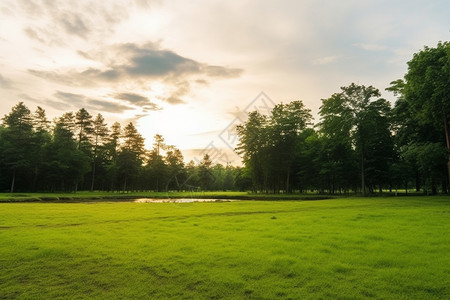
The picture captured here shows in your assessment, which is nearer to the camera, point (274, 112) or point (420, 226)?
point (420, 226)

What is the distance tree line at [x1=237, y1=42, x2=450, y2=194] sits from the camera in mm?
33969

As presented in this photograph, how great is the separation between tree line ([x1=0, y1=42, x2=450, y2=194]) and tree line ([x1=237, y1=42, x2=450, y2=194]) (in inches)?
6.4

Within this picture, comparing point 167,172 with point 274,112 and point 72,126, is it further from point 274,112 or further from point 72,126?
point 274,112

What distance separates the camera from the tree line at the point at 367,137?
33969 mm

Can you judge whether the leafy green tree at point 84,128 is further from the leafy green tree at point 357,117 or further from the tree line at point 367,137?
the leafy green tree at point 357,117

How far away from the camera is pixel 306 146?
229ft

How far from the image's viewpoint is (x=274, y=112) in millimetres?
70688

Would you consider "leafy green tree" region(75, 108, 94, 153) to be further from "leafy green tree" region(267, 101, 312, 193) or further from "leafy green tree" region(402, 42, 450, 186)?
"leafy green tree" region(402, 42, 450, 186)

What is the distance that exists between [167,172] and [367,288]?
311ft

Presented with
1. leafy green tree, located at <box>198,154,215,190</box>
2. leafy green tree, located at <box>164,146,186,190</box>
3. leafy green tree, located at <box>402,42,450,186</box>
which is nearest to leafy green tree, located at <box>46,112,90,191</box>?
leafy green tree, located at <box>164,146,186,190</box>

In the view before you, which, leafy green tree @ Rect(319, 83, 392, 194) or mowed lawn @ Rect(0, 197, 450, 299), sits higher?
leafy green tree @ Rect(319, 83, 392, 194)

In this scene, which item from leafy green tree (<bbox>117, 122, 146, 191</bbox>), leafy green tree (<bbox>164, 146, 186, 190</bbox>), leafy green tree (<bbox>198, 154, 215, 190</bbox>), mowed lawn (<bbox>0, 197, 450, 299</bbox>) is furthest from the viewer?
leafy green tree (<bbox>198, 154, 215, 190</bbox>)

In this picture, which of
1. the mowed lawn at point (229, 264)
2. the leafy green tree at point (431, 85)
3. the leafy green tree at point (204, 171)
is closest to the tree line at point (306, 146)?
the leafy green tree at point (431, 85)

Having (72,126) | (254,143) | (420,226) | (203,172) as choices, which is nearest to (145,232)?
(420,226)
